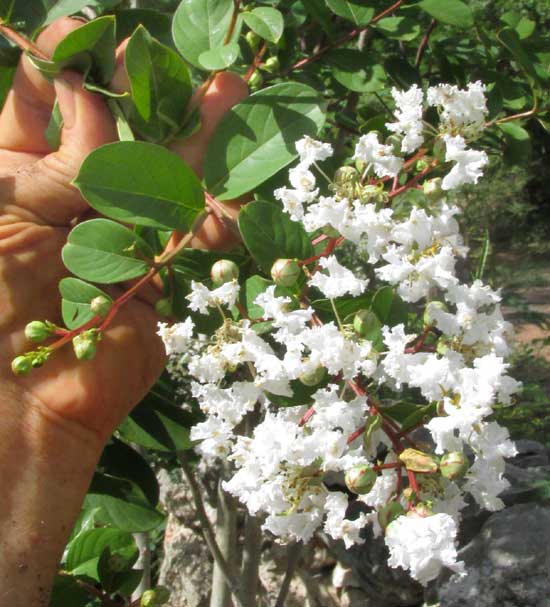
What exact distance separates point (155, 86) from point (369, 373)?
0.41 meters

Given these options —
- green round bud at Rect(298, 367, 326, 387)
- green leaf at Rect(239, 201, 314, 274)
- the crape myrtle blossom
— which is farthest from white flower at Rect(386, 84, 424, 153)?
green round bud at Rect(298, 367, 326, 387)

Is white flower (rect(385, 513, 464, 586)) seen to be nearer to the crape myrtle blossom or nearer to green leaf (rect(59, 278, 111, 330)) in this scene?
the crape myrtle blossom

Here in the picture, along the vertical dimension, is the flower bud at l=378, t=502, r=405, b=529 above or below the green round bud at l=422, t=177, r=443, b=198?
below

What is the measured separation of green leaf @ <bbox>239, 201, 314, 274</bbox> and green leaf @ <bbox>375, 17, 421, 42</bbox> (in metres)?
0.57

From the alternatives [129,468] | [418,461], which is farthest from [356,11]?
[129,468]

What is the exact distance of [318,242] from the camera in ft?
2.63

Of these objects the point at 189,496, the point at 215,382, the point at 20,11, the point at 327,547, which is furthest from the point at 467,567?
the point at 20,11

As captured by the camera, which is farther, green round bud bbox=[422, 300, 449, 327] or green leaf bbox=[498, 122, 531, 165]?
green leaf bbox=[498, 122, 531, 165]

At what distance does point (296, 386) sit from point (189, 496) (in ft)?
6.88

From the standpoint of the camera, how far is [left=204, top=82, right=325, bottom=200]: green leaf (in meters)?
0.83

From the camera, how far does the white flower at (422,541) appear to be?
629 mm

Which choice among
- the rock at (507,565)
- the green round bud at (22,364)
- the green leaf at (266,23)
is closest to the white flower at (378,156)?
the green leaf at (266,23)

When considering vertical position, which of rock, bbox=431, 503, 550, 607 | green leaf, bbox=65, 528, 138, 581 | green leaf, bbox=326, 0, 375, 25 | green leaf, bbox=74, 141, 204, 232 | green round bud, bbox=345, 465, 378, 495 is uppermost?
green leaf, bbox=326, 0, 375, 25

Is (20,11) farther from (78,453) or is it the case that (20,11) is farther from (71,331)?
(78,453)
